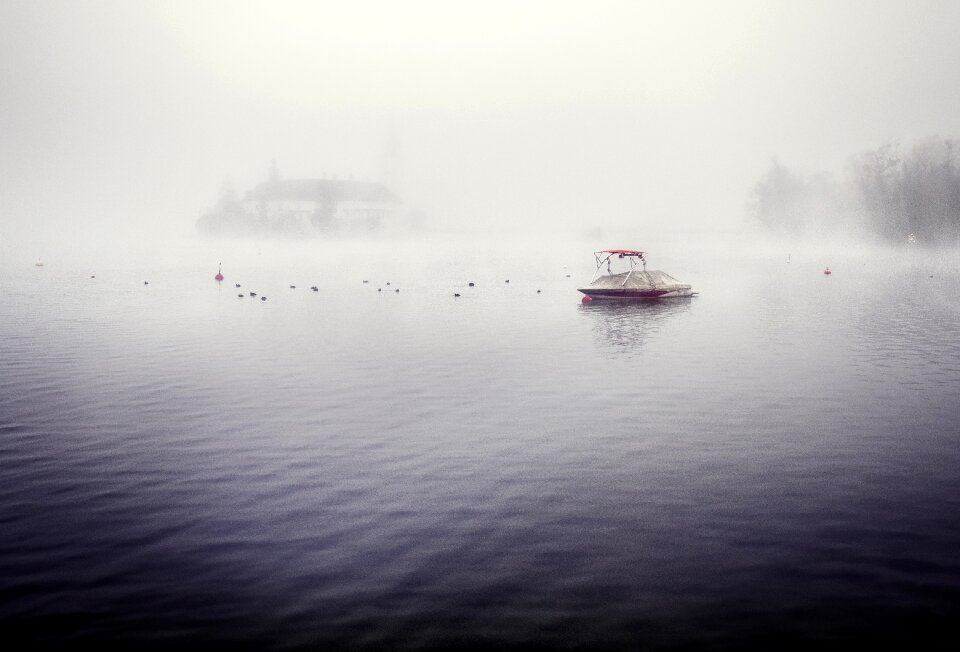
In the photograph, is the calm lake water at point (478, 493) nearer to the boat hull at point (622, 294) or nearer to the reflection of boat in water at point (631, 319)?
the reflection of boat in water at point (631, 319)

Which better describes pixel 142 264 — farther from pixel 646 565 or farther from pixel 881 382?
pixel 646 565

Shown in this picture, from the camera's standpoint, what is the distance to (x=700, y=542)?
15.1m

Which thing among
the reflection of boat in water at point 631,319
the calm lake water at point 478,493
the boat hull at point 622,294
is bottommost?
the calm lake water at point 478,493

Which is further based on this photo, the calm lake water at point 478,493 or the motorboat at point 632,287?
the motorboat at point 632,287

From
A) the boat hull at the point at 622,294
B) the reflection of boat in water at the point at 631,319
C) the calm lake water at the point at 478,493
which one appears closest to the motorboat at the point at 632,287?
the boat hull at the point at 622,294

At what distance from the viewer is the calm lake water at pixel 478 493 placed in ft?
40.5

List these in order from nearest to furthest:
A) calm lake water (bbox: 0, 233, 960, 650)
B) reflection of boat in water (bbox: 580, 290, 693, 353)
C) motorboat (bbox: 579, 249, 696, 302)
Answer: calm lake water (bbox: 0, 233, 960, 650) < reflection of boat in water (bbox: 580, 290, 693, 353) < motorboat (bbox: 579, 249, 696, 302)

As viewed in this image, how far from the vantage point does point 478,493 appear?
17.8 m

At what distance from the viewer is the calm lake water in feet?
40.5

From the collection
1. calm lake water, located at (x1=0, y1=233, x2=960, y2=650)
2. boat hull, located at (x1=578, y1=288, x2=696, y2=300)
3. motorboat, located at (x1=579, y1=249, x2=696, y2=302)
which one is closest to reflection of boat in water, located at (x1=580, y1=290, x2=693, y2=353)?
boat hull, located at (x1=578, y1=288, x2=696, y2=300)

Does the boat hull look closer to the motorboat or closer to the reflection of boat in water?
the motorboat

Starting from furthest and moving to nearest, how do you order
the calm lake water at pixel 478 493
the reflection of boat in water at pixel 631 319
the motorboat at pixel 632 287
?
the motorboat at pixel 632 287 → the reflection of boat in water at pixel 631 319 → the calm lake water at pixel 478 493

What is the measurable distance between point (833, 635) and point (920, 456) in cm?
1106

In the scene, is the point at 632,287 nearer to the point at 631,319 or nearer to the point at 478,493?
the point at 631,319
